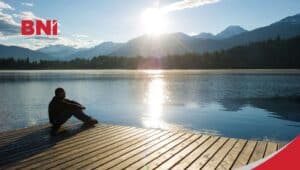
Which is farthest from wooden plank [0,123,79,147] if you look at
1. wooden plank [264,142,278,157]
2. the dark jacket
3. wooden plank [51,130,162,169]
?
wooden plank [264,142,278,157]

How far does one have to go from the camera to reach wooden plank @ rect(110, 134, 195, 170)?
8.04m

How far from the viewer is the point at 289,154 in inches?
206

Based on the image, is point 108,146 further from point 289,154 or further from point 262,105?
point 262,105

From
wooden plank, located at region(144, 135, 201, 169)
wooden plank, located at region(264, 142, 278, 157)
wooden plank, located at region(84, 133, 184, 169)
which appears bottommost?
wooden plank, located at region(84, 133, 184, 169)

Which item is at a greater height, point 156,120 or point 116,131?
point 116,131

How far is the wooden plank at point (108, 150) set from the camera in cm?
789

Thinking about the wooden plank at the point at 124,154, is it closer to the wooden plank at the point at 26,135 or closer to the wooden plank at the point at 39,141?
the wooden plank at the point at 39,141

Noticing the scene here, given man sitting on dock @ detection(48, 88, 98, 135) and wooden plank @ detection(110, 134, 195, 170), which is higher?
man sitting on dock @ detection(48, 88, 98, 135)

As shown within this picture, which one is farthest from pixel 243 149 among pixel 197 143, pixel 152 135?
pixel 152 135

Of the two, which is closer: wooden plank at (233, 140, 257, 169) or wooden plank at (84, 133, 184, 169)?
wooden plank at (84, 133, 184, 169)

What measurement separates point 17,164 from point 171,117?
16.6 meters

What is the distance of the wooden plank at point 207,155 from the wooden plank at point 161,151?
904 mm

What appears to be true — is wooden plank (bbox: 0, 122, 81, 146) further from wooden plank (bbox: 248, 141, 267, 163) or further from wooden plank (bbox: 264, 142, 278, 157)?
wooden plank (bbox: 264, 142, 278, 157)

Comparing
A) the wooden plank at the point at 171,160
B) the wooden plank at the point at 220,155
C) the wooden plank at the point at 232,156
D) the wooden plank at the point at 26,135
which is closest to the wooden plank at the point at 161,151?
the wooden plank at the point at 171,160
